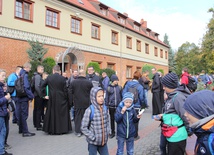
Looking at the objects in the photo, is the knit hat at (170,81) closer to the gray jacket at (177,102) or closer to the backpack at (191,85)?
the gray jacket at (177,102)

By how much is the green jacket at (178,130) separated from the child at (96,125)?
104cm

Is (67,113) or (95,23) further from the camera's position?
(95,23)

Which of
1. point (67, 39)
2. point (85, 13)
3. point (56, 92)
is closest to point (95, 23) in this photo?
point (85, 13)

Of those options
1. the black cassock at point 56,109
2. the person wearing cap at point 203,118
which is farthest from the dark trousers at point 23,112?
the person wearing cap at point 203,118

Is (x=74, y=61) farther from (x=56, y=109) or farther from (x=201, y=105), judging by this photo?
(x=201, y=105)

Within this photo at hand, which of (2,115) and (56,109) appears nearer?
(2,115)

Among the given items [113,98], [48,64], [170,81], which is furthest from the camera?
[48,64]

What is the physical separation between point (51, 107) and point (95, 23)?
16475 mm

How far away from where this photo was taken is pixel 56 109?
22.5 feet

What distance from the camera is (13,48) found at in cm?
1461

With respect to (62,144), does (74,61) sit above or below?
above

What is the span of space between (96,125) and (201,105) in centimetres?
208

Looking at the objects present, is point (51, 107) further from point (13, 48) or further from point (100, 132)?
point (13, 48)

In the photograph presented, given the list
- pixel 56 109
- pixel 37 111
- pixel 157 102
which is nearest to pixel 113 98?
pixel 56 109
